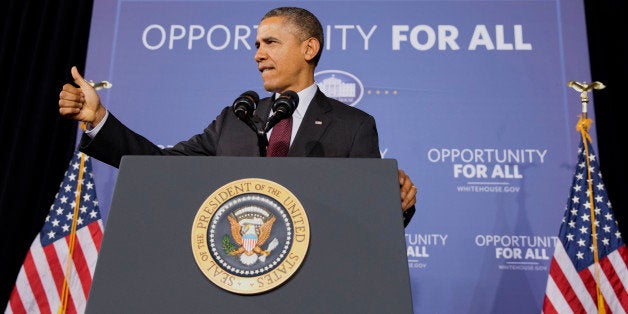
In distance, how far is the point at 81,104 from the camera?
1.53 m

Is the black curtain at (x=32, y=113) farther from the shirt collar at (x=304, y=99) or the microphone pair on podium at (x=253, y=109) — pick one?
the microphone pair on podium at (x=253, y=109)

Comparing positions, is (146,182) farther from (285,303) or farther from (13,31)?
(13,31)

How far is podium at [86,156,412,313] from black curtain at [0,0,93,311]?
9.92ft

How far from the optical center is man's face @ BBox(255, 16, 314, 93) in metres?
2.01

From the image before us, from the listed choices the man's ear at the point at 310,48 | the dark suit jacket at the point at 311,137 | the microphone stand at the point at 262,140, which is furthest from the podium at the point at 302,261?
the man's ear at the point at 310,48

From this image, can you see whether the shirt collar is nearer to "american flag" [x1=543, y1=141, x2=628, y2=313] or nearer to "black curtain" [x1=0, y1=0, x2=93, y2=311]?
"american flag" [x1=543, y1=141, x2=628, y2=313]

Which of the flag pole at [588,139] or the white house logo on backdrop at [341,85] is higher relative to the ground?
the white house logo on backdrop at [341,85]

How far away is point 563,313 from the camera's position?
2.86 m

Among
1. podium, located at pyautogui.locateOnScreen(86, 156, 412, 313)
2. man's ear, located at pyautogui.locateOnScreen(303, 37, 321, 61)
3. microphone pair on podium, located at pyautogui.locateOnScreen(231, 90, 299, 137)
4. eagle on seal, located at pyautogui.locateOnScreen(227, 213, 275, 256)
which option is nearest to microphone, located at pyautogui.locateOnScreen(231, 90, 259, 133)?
microphone pair on podium, located at pyautogui.locateOnScreen(231, 90, 299, 137)

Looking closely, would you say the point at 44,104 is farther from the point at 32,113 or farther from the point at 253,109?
the point at 253,109

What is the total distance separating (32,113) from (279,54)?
8.98ft

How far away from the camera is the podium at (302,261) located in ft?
3.57

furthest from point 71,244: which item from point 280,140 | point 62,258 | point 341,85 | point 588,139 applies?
point 588,139

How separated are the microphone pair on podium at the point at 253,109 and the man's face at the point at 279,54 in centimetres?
55
